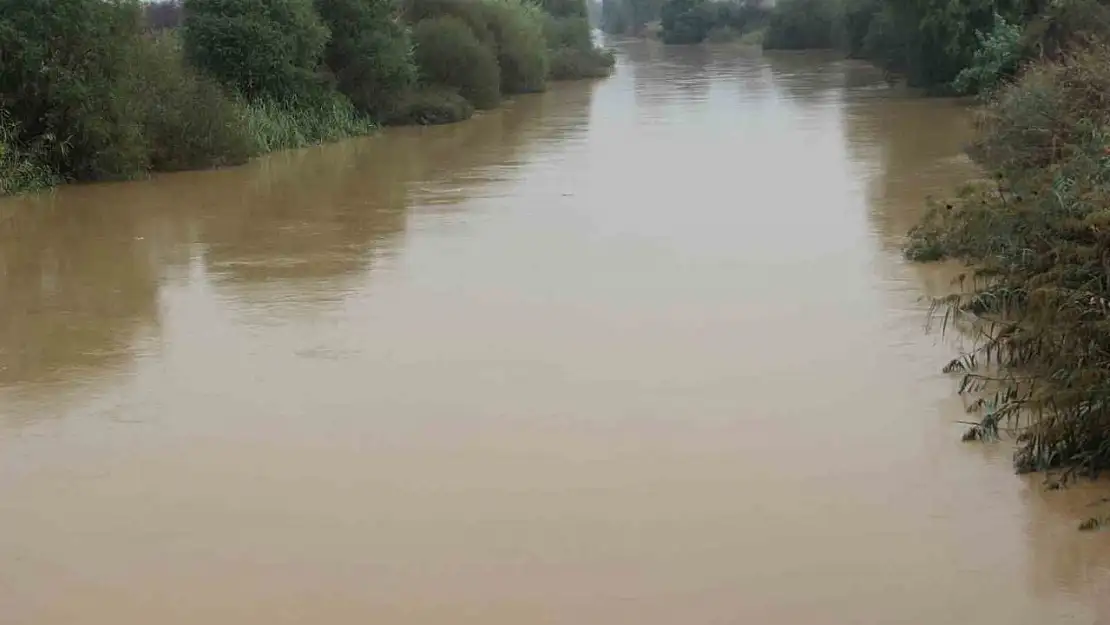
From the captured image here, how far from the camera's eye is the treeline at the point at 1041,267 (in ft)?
23.9

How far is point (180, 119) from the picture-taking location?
2266 centimetres

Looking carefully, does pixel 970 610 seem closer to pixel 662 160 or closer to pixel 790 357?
pixel 790 357

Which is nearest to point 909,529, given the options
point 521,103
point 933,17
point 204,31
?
point 204,31

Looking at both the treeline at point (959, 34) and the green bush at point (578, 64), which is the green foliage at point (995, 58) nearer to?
the treeline at point (959, 34)

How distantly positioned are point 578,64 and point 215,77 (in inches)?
1095

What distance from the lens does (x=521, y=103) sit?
38781mm

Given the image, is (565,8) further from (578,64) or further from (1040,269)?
(1040,269)

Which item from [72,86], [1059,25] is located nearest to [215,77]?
[72,86]

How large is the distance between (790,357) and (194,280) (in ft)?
21.9

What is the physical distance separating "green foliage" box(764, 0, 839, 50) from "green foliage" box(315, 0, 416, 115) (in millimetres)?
34925

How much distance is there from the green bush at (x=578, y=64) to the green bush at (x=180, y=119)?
27487 millimetres

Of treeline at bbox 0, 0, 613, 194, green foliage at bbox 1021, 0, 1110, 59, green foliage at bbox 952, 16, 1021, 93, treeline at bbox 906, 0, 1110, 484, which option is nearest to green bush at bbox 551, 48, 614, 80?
treeline at bbox 0, 0, 613, 194

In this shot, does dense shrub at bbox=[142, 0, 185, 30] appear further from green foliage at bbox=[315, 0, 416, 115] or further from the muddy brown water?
the muddy brown water

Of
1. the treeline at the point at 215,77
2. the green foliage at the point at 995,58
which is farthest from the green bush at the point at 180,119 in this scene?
the green foliage at the point at 995,58
